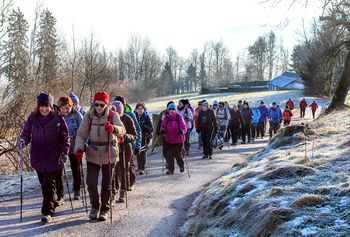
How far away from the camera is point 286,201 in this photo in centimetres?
540

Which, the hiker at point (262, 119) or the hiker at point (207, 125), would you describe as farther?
the hiker at point (262, 119)

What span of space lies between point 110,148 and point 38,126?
1314 mm

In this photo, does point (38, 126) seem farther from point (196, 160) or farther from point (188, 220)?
point (196, 160)

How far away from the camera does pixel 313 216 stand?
4.81 m

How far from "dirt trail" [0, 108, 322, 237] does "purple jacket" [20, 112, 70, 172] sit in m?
0.99

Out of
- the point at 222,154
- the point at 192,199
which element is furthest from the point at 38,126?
the point at 222,154

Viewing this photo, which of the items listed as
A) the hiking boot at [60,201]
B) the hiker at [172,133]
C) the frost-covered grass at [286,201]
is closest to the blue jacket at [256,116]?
the hiker at [172,133]

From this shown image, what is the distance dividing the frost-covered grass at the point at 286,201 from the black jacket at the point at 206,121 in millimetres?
6318

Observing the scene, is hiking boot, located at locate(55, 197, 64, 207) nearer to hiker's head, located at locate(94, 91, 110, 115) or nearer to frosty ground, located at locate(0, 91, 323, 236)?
frosty ground, located at locate(0, 91, 323, 236)

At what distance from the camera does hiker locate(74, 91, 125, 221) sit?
727 cm

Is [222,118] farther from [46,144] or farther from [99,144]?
[46,144]

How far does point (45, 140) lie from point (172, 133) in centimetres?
520

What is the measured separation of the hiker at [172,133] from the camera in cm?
1202

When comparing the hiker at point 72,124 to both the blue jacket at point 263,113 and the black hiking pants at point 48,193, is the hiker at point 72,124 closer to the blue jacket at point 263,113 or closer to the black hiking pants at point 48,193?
the black hiking pants at point 48,193
